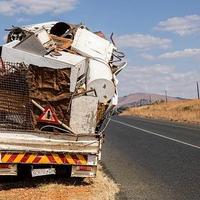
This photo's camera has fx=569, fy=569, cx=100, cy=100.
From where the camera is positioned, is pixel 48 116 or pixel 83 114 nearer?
pixel 48 116

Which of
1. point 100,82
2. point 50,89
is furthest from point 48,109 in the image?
point 100,82

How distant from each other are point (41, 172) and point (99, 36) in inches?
152

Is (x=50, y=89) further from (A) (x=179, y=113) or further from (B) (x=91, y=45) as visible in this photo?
(A) (x=179, y=113)

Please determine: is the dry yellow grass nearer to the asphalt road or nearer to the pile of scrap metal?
the asphalt road

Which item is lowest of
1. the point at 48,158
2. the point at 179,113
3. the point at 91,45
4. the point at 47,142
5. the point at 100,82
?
the point at 48,158

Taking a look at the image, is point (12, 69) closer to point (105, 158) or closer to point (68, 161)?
point (68, 161)

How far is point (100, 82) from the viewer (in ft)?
34.6

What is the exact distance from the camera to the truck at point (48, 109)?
9477mm

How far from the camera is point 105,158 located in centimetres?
1636

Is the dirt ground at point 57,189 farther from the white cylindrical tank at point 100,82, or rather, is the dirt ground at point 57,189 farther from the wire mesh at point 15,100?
the white cylindrical tank at point 100,82

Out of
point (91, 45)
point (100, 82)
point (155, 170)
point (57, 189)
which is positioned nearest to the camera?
point (57, 189)

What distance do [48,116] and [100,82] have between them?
1.33 metres

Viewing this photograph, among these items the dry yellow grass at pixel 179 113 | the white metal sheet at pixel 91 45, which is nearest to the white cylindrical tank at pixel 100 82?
the white metal sheet at pixel 91 45

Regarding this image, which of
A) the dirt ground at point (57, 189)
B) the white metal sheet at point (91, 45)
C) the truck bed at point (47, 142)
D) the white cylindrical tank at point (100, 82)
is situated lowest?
the dirt ground at point (57, 189)
